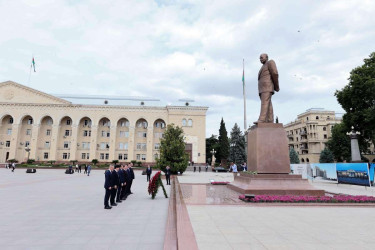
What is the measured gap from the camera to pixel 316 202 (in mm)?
8906

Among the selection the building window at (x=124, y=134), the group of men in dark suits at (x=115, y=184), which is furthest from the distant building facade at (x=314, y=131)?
the group of men in dark suits at (x=115, y=184)

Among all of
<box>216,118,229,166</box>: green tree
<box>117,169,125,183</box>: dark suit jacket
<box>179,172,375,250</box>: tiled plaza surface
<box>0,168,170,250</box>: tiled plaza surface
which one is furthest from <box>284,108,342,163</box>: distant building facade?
<box>0,168,170,250</box>: tiled plaza surface

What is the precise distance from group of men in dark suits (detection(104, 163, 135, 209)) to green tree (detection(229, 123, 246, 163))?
131 feet

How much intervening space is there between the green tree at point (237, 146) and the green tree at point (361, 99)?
22.6 m

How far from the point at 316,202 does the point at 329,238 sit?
14.9ft

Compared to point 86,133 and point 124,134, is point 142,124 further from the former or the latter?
point 86,133

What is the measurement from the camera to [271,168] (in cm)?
1130

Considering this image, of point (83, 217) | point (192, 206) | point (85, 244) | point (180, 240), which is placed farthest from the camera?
point (192, 206)

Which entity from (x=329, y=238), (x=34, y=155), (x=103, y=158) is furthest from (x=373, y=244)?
(x=34, y=155)

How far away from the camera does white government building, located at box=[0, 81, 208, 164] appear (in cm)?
5197

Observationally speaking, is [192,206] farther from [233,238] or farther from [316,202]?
[316,202]

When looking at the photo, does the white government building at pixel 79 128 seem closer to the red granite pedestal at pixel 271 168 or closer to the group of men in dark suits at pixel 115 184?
the red granite pedestal at pixel 271 168

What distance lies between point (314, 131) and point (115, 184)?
6827cm

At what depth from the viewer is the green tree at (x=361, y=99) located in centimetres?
2686
